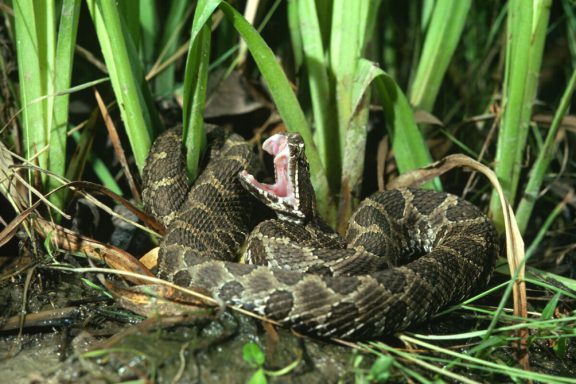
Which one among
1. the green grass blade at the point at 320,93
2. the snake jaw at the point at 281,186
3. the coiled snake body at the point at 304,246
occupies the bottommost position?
the coiled snake body at the point at 304,246

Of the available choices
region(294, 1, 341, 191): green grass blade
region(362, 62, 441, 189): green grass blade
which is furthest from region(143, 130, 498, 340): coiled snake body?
region(294, 1, 341, 191): green grass blade

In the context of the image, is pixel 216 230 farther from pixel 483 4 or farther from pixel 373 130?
pixel 483 4

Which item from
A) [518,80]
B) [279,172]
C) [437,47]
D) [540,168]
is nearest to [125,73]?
[279,172]

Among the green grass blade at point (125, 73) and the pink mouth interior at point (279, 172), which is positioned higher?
the green grass blade at point (125, 73)

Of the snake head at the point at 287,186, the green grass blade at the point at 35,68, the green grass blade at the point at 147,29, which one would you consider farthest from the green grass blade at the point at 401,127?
the green grass blade at the point at 35,68

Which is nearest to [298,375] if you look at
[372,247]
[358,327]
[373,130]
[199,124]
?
[358,327]

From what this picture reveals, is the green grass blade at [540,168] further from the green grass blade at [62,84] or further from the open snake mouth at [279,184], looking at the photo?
the green grass blade at [62,84]

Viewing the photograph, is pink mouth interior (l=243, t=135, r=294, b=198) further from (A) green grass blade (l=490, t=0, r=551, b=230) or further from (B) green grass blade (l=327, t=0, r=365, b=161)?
(A) green grass blade (l=490, t=0, r=551, b=230)
